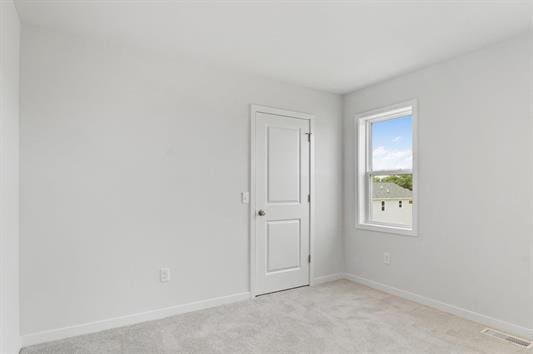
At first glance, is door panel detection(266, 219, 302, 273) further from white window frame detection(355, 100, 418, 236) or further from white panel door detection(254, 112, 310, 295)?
white window frame detection(355, 100, 418, 236)

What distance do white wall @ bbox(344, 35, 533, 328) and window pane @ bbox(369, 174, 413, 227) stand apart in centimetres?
22

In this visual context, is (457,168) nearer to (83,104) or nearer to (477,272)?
(477,272)

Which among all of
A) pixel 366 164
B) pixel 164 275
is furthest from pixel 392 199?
pixel 164 275

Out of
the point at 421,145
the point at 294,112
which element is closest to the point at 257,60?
→ the point at 294,112

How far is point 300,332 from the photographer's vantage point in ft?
8.90

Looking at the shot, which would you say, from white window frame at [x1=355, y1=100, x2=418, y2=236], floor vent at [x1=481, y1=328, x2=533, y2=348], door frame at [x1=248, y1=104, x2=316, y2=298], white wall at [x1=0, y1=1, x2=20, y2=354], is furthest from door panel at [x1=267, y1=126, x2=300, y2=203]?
white wall at [x1=0, y1=1, x2=20, y2=354]

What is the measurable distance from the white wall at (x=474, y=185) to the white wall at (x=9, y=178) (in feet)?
11.5

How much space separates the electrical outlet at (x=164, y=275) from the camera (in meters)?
3.04

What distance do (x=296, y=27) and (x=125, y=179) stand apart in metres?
1.96

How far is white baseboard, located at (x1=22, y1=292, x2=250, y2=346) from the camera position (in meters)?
2.51

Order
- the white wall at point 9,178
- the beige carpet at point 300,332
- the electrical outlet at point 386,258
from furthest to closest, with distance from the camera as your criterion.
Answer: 1. the electrical outlet at point 386,258
2. the beige carpet at point 300,332
3. the white wall at point 9,178

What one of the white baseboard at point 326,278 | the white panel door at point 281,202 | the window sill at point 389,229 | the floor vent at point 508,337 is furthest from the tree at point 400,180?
the floor vent at point 508,337

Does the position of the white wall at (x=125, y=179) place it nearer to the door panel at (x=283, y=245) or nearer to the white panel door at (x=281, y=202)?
the white panel door at (x=281, y=202)

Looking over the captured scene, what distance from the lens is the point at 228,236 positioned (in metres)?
3.43
